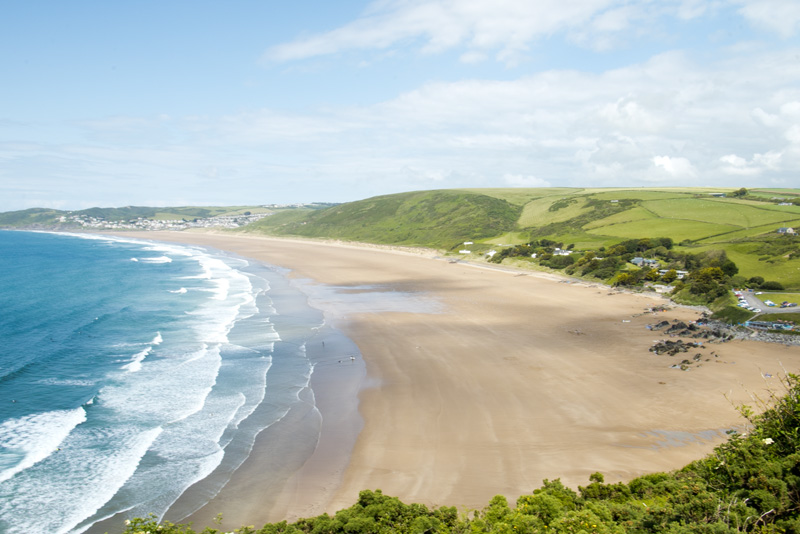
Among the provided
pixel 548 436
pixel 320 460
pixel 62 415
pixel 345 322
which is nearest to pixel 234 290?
pixel 345 322

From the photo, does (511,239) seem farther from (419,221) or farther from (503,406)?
(503,406)

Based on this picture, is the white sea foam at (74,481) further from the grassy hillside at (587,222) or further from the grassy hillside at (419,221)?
the grassy hillside at (419,221)

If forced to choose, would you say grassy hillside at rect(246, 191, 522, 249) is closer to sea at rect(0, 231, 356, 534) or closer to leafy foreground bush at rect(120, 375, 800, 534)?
sea at rect(0, 231, 356, 534)

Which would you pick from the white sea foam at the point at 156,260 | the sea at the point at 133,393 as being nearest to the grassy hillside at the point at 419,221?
the white sea foam at the point at 156,260

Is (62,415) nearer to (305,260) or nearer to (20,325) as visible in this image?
(20,325)

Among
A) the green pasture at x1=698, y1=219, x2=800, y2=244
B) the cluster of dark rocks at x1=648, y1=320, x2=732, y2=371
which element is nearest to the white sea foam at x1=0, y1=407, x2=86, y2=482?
the cluster of dark rocks at x1=648, y1=320, x2=732, y2=371
